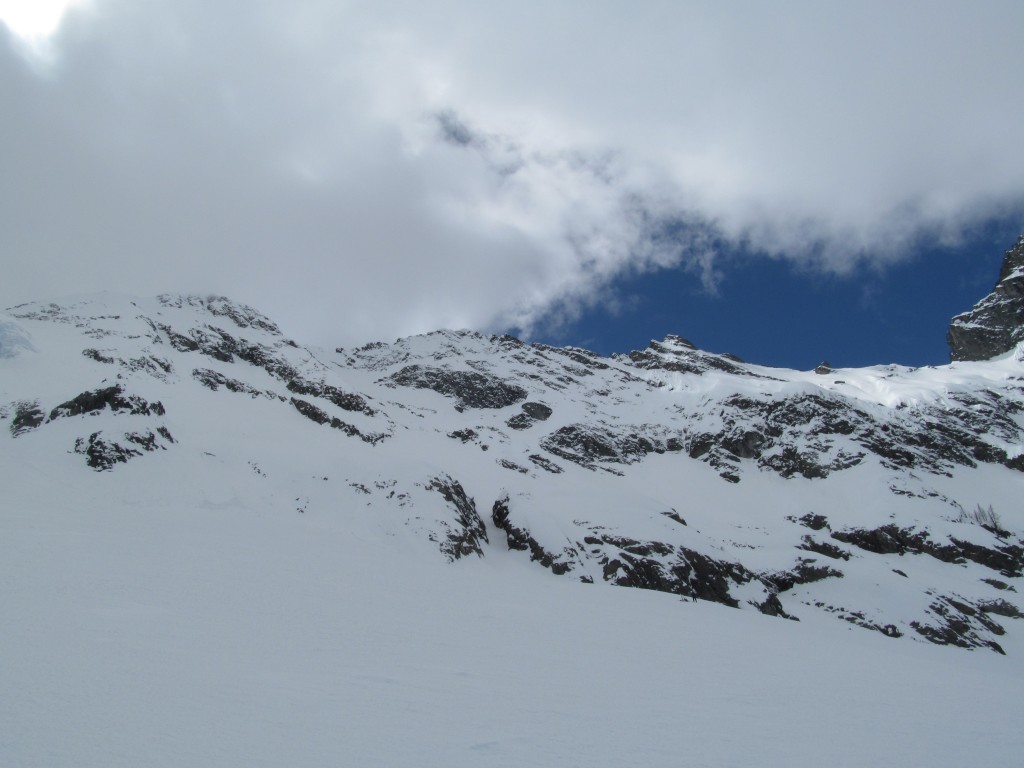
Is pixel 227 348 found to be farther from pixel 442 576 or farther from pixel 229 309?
pixel 442 576

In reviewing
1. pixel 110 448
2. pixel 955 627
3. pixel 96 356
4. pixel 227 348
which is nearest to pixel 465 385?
pixel 227 348

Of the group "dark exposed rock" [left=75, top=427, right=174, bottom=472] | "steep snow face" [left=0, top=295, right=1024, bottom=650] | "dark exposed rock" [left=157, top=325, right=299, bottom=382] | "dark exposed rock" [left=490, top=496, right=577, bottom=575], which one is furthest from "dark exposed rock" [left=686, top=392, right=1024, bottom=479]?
"dark exposed rock" [left=75, top=427, right=174, bottom=472]

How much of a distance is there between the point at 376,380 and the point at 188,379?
5298 centimetres

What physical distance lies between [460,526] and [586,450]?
2057 inches

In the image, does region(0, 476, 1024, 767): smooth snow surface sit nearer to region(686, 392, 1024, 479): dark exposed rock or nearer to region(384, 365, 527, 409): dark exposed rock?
region(686, 392, 1024, 479): dark exposed rock

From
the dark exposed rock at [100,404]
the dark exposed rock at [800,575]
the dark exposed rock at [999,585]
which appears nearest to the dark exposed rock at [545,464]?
the dark exposed rock at [800,575]

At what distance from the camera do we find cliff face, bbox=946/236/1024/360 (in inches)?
4461

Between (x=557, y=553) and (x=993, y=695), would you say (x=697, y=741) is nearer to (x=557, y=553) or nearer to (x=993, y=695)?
(x=993, y=695)

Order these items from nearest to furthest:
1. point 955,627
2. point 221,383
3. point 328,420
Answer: point 955,627
point 221,383
point 328,420

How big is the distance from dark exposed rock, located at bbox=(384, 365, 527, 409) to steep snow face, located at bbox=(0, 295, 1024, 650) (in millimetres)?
580

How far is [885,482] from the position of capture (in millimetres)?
67312

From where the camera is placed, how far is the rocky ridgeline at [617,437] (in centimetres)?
2988

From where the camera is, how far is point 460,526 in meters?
28.9

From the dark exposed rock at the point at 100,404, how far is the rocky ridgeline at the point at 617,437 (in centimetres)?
14
